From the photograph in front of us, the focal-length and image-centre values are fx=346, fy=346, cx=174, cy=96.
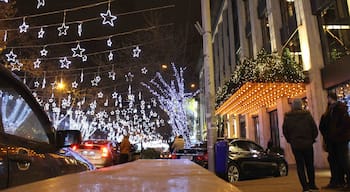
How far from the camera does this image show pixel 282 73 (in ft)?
52.4

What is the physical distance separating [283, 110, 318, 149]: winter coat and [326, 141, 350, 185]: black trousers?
95 cm

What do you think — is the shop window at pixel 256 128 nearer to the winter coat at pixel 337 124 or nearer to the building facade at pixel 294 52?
the building facade at pixel 294 52

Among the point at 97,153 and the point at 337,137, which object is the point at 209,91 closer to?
the point at 337,137

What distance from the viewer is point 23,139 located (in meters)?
2.84

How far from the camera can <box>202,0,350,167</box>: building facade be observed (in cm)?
1497

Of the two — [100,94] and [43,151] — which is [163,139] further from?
[43,151]

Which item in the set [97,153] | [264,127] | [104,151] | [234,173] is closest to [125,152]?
[104,151]

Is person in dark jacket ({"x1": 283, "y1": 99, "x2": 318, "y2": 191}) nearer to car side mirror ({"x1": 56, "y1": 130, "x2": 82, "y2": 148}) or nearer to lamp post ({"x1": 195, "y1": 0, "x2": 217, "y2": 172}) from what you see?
lamp post ({"x1": 195, "y1": 0, "x2": 217, "y2": 172})

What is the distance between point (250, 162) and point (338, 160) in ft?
17.9

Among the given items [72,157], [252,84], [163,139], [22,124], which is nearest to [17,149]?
[22,124]

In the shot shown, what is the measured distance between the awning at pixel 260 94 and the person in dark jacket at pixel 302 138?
9274 mm

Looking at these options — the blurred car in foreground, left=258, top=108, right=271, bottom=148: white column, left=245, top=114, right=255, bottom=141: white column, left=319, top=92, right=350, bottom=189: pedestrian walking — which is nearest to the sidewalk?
left=319, top=92, right=350, bottom=189: pedestrian walking

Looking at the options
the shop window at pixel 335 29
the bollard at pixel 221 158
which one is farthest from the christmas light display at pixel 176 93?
the bollard at pixel 221 158

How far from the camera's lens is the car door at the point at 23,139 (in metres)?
2.47
